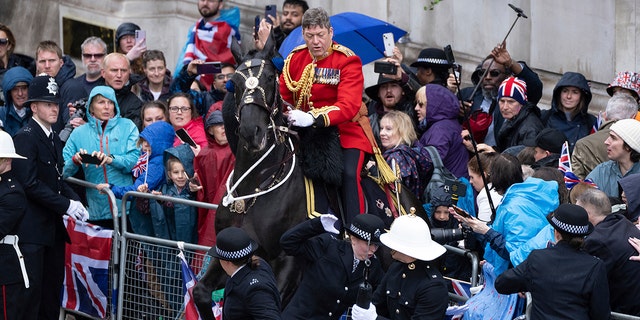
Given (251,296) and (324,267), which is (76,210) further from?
(251,296)

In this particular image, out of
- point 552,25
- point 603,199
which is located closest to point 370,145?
point 603,199

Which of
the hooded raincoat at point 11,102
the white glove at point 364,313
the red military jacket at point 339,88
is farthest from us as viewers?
the hooded raincoat at point 11,102

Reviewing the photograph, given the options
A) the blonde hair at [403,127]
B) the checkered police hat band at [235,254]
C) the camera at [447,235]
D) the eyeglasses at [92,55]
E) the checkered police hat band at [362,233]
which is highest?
the eyeglasses at [92,55]

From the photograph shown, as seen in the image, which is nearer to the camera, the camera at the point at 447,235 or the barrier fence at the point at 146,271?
the camera at the point at 447,235

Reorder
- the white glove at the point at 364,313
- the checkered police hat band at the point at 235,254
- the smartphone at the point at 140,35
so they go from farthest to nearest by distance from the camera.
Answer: the smartphone at the point at 140,35
the checkered police hat band at the point at 235,254
the white glove at the point at 364,313

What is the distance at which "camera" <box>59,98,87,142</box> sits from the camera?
1600cm

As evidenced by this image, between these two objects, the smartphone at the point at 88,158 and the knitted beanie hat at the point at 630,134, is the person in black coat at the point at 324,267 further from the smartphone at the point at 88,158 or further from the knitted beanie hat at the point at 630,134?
the smartphone at the point at 88,158

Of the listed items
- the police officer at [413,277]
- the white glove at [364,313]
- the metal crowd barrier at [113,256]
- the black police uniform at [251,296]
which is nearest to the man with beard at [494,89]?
the metal crowd barrier at [113,256]

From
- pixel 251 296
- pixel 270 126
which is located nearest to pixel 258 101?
pixel 270 126

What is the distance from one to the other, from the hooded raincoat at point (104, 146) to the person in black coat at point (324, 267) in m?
3.93

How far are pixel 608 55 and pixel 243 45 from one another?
10.2 meters

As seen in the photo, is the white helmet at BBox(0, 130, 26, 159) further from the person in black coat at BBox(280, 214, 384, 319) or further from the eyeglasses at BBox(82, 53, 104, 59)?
the eyeglasses at BBox(82, 53, 104, 59)

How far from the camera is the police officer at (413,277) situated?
36.3ft

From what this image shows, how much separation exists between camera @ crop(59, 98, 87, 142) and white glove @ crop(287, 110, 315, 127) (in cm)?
422
